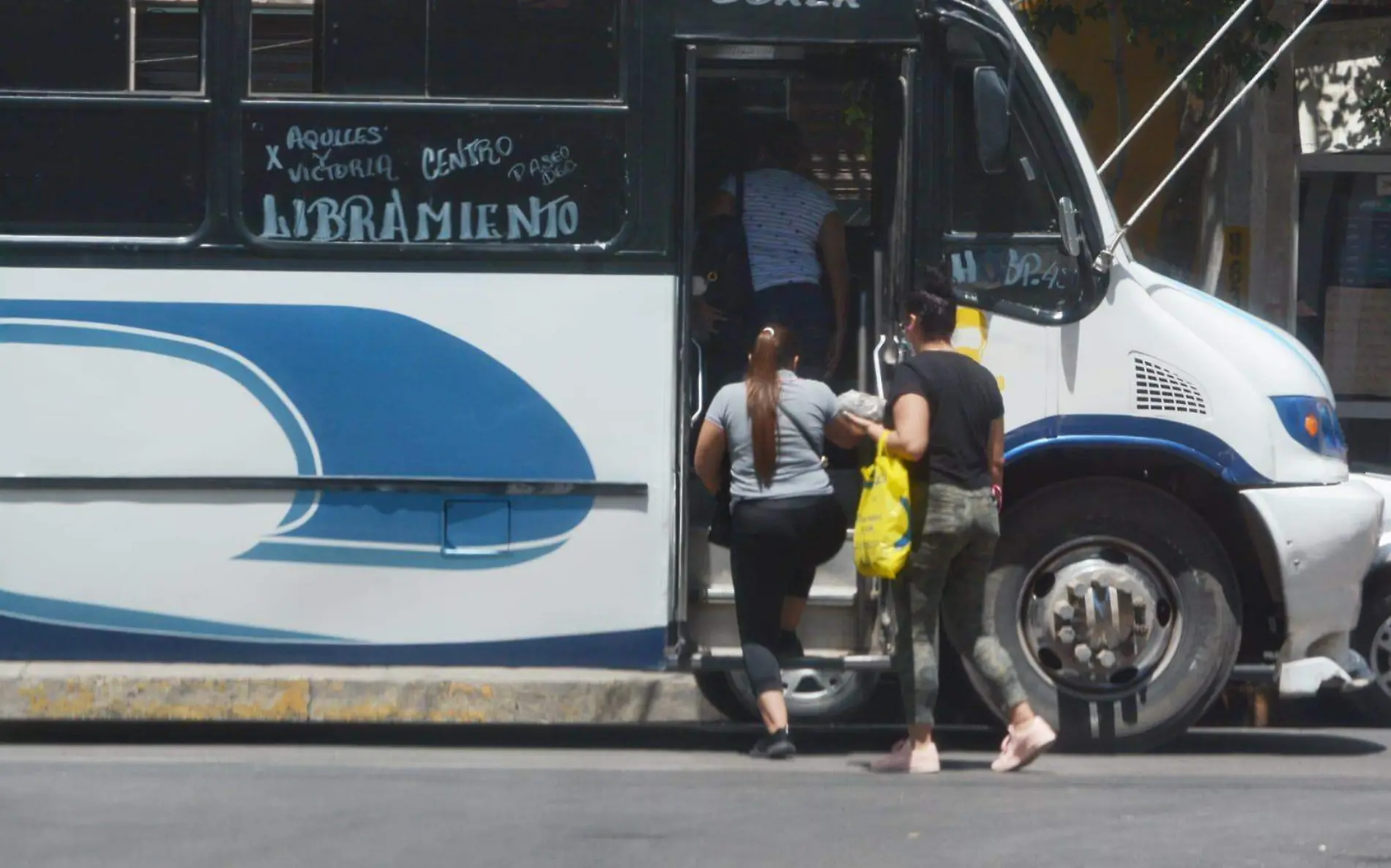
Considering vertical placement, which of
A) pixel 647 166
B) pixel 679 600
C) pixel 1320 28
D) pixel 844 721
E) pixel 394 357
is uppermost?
pixel 1320 28

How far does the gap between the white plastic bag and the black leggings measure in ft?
1.10

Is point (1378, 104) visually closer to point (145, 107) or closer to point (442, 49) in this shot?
point (442, 49)

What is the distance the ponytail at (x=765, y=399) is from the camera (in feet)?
24.2

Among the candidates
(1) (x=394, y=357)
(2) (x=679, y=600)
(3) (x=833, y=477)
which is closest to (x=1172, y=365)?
(3) (x=833, y=477)

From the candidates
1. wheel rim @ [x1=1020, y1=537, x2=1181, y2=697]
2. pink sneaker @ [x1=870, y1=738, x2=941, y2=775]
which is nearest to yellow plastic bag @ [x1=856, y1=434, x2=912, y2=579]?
pink sneaker @ [x1=870, y1=738, x2=941, y2=775]

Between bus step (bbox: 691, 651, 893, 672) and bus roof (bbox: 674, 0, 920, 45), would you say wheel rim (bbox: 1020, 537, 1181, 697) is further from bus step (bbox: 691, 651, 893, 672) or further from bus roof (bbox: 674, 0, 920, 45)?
bus roof (bbox: 674, 0, 920, 45)

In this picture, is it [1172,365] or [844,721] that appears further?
[844,721]

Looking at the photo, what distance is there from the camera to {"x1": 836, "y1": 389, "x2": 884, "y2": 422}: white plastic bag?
24.7 feet

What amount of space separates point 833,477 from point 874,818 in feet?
6.01

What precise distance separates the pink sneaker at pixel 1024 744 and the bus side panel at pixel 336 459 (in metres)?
1.25

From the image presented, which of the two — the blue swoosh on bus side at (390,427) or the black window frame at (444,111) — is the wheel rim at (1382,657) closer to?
the blue swoosh on bus side at (390,427)

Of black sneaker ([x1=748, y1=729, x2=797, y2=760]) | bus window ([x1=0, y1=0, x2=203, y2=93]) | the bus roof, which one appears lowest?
black sneaker ([x1=748, y1=729, x2=797, y2=760])

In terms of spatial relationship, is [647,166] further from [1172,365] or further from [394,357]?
[1172,365]

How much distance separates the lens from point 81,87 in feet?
24.2
